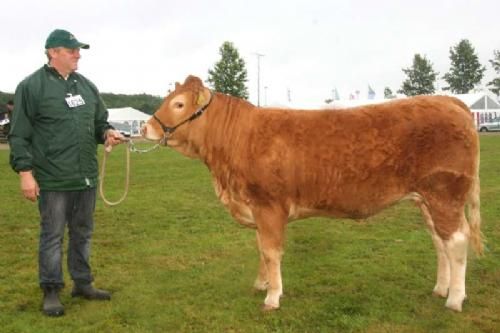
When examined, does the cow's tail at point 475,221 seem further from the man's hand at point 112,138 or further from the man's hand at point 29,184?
the man's hand at point 29,184

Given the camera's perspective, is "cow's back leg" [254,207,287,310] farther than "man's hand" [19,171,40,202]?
Yes

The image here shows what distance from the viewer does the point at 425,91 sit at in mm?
73438

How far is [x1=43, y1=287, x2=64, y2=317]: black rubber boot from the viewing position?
5.11 m

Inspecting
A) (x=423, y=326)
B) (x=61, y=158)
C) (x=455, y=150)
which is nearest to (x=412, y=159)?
(x=455, y=150)

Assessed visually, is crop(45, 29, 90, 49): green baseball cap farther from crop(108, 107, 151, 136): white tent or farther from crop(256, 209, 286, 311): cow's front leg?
crop(108, 107, 151, 136): white tent

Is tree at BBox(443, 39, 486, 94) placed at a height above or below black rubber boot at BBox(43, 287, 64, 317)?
above

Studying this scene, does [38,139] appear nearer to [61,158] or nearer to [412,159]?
[61,158]

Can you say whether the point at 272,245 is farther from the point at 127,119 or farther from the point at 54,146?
the point at 127,119

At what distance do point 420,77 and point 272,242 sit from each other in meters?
73.3

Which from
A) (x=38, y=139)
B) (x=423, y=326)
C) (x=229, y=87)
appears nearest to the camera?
(x=423, y=326)

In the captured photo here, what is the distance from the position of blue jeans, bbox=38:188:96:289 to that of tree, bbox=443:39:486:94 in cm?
7414

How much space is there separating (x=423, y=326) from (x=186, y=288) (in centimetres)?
243

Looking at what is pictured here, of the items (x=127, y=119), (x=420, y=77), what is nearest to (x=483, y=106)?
(x=420, y=77)

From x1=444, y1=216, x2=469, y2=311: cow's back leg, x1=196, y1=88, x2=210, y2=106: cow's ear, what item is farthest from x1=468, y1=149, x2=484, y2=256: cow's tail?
x1=196, y1=88, x2=210, y2=106: cow's ear
